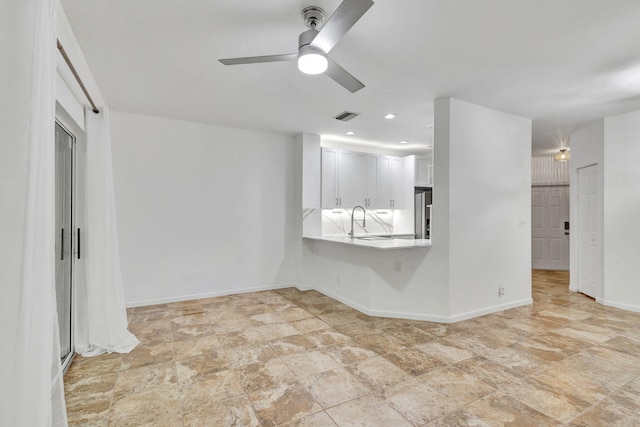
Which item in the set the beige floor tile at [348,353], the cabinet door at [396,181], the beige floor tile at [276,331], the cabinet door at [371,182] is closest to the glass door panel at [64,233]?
the beige floor tile at [276,331]

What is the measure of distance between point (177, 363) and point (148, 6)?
281cm

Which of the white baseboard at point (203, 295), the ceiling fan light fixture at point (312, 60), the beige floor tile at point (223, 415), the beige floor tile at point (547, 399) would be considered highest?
the ceiling fan light fixture at point (312, 60)

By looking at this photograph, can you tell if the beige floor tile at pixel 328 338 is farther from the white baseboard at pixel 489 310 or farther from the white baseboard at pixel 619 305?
the white baseboard at pixel 619 305

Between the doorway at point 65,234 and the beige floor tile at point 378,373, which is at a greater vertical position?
the doorway at point 65,234

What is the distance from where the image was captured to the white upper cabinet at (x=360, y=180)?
5605 mm

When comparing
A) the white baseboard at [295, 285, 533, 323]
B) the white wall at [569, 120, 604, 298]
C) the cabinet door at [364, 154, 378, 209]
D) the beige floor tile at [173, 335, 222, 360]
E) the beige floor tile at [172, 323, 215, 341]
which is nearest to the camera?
the beige floor tile at [173, 335, 222, 360]

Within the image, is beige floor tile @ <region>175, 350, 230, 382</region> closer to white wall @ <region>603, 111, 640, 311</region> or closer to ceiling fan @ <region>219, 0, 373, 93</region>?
ceiling fan @ <region>219, 0, 373, 93</region>

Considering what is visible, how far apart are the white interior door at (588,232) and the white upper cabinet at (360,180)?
301 centimetres

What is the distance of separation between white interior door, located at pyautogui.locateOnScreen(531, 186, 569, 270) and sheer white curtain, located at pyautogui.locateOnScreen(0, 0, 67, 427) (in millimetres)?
8877

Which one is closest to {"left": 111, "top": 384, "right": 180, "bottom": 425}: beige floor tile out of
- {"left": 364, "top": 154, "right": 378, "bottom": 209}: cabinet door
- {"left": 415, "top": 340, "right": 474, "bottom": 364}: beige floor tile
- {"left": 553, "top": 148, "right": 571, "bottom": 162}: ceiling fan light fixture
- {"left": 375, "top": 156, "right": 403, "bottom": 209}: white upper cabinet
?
{"left": 415, "top": 340, "right": 474, "bottom": 364}: beige floor tile

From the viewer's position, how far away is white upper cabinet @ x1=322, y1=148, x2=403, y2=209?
18.4ft

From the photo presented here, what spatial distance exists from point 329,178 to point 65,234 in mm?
3823

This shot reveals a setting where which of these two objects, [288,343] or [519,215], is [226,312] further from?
[519,215]

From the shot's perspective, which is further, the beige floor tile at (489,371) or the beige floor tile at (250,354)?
the beige floor tile at (250,354)
